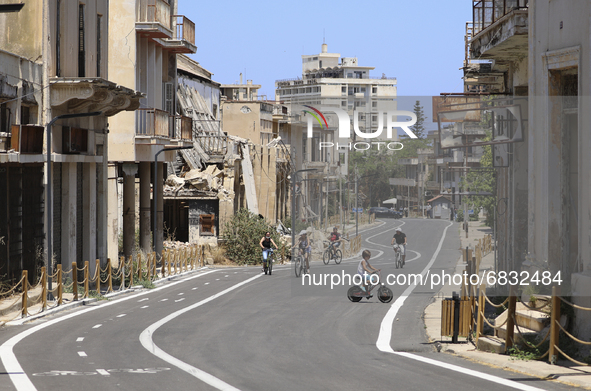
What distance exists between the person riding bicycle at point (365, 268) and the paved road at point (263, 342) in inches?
7.3

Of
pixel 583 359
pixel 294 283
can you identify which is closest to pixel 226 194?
pixel 294 283

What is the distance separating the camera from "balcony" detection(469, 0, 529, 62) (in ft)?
51.3

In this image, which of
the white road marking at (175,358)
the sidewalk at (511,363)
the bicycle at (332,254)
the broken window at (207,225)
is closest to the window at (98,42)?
the white road marking at (175,358)

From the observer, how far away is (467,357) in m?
12.3

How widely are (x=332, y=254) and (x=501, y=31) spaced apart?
7472 millimetres

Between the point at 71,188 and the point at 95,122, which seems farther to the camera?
the point at 95,122

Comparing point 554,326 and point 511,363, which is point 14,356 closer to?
point 511,363

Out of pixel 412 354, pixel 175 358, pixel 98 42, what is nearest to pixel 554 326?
pixel 412 354

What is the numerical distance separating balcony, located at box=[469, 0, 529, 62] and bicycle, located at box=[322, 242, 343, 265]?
19.5ft

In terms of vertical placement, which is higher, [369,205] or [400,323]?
[369,205]

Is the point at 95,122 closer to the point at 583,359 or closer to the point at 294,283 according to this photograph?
the point at 294,283

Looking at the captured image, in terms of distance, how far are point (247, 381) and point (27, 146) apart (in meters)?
11.9

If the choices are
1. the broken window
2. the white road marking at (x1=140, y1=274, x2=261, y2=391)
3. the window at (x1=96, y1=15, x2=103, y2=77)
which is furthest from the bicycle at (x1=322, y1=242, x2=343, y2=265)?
the broken window

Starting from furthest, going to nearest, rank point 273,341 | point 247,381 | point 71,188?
point 71,188 < point 273,341 < point 247,381
